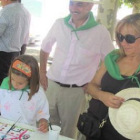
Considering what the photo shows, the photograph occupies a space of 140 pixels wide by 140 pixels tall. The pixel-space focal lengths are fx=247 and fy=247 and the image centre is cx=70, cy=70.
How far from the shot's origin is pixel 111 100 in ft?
5.25

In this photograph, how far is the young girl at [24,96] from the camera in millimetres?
1845

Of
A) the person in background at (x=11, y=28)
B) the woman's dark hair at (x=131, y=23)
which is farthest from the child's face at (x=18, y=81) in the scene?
the person in background at (x=11, y=28)

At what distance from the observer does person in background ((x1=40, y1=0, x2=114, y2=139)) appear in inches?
91.5

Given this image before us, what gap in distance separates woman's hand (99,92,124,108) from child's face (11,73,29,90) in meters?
0.59

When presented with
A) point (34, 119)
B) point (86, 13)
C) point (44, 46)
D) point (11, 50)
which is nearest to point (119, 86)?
point (34, 119)

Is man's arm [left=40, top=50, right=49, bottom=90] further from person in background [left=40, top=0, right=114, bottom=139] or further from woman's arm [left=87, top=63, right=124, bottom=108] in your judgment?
woman's arm [left=87, top=63, right=124, bottom=108]

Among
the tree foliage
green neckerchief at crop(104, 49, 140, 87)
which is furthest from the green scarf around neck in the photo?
the tree foliage

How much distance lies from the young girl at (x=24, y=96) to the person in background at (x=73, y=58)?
0.53 meters

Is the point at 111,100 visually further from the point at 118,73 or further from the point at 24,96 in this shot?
the point at 24,96

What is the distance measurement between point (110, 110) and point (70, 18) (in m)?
1.12

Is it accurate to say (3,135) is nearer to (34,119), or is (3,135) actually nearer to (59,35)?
(34,119)

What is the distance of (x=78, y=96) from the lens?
2463mm

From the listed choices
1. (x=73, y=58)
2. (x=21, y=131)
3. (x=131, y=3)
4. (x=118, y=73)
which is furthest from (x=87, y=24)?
(x=131, y=3)

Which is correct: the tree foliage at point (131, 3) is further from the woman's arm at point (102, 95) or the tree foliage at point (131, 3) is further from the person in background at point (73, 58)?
the woman's arm at point (102, 95)
